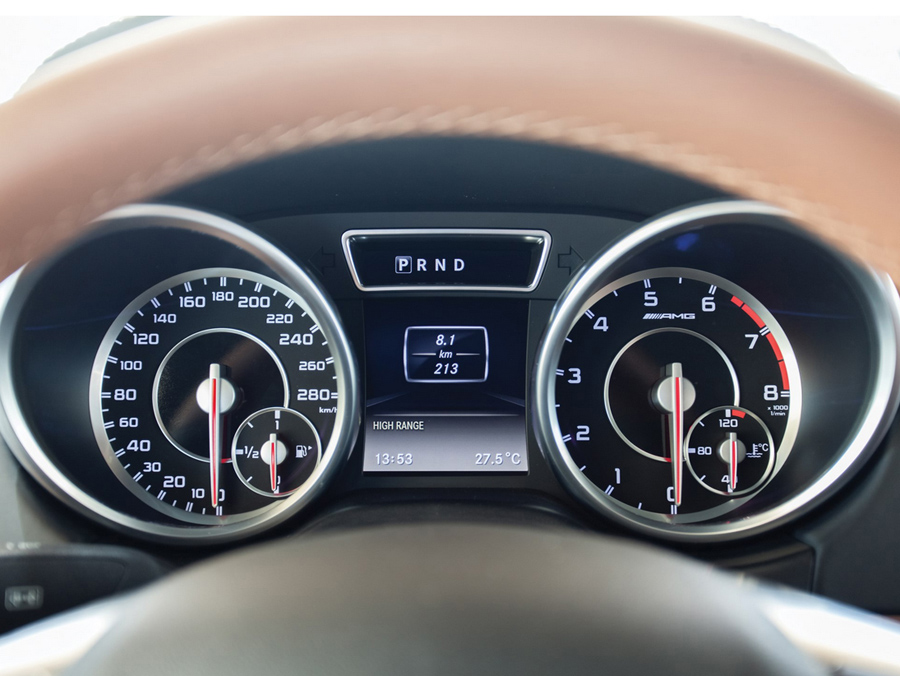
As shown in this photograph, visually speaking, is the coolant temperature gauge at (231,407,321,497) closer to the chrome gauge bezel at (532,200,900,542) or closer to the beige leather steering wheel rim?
the chrome gauge bezel at (532,200,900,542)

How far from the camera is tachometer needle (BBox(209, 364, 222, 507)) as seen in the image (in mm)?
2018

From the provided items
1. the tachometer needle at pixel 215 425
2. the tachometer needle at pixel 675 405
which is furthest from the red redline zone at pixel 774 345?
the tachometer needle at pixel 215 425

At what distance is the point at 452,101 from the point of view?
2.48ft

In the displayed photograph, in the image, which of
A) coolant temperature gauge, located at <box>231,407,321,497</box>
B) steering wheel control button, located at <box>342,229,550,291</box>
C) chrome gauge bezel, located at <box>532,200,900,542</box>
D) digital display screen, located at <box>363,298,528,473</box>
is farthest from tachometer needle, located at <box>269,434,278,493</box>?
chrome gauge bezel, located at <box>532,200,900,542</box>

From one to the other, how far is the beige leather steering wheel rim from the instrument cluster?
4.23 ft

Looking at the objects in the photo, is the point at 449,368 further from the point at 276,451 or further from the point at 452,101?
the point at 452,101

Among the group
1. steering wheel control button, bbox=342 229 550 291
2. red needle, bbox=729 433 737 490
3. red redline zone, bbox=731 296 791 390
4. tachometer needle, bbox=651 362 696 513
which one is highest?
steering wheel control button, bbox=342 229 550 291

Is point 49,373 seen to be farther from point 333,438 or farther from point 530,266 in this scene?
point 530,266

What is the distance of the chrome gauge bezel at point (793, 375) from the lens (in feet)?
6.22

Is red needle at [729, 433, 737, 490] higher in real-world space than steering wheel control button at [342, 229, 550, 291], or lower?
lower

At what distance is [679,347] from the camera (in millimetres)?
2131

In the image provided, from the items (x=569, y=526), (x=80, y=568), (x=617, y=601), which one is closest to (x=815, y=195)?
(x=617, y=601)

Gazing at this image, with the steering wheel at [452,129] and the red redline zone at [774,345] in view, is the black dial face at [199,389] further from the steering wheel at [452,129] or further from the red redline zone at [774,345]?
the steering wheel at [452,129]

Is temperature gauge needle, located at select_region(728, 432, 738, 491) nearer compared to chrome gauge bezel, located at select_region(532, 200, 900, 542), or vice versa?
chrome gauge bezel, located at select_region(532, 200, 900, 542)
